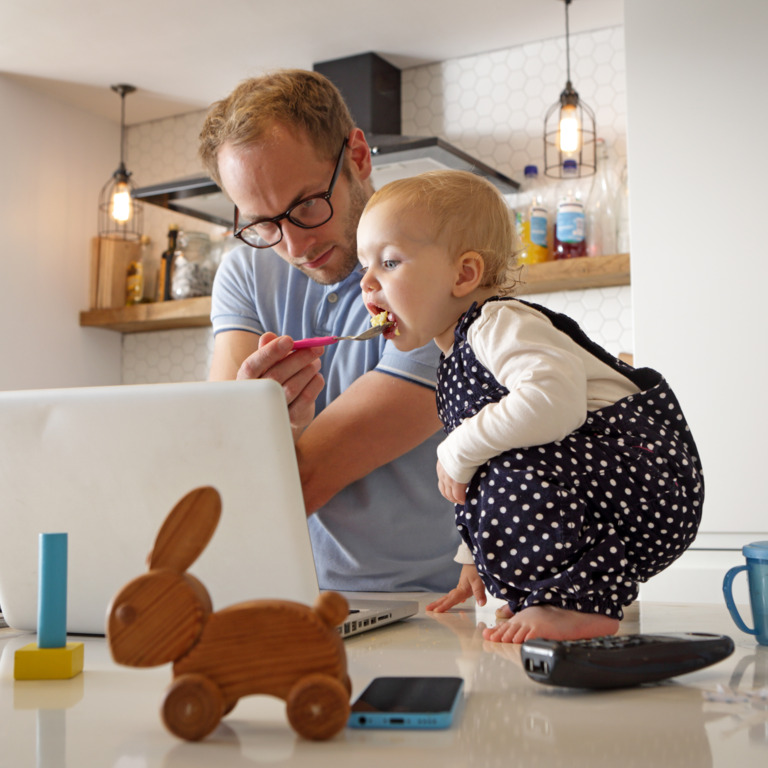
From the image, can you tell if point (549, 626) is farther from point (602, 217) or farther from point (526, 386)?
point (602, 217)

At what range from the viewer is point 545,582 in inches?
32.5

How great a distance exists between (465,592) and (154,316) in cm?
253

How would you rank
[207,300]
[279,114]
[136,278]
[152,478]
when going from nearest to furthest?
[152,478], [279,114], [207,300], [136,278]

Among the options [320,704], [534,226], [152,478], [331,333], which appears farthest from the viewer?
[534,226]

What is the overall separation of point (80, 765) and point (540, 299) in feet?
8.51

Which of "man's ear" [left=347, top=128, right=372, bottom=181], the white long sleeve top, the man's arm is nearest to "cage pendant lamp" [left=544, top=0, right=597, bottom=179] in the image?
"man's ear" [left=347, top=128, right=372, bottom=181]

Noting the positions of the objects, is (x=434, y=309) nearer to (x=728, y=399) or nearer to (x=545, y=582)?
(x=545, y=582)

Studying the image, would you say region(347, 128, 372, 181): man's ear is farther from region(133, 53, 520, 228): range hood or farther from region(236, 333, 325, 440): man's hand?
region(133, 53, 520, 228): range hood

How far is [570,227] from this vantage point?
2664 millimetres

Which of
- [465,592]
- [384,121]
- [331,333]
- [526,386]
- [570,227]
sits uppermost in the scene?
[384,121]

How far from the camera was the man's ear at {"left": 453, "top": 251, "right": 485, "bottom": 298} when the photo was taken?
99 centimetres

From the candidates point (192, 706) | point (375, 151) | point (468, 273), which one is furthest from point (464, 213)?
point (375, 151)

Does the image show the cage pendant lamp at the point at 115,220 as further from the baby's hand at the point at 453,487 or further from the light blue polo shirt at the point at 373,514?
the baby's hand at the point at 453,487

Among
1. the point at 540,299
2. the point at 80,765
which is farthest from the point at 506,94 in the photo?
the point at 80,765
